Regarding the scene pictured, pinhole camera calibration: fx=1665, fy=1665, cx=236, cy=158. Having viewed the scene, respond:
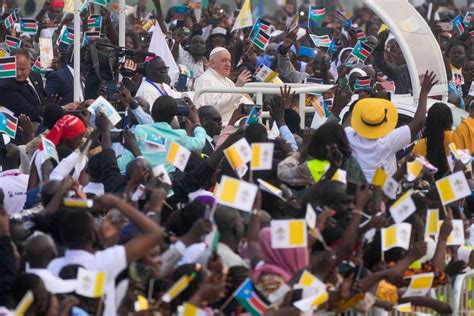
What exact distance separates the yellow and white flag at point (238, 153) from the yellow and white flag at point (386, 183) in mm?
868

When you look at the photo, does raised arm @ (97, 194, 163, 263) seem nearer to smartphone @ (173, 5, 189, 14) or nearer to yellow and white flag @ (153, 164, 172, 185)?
yellow and white flag @ (153, 164, 172, 185)

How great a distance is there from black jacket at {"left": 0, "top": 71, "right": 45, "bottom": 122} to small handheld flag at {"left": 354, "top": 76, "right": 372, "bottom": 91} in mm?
2953

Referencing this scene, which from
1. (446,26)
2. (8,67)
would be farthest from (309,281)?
(446,26)

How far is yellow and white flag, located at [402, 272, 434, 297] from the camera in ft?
31.9

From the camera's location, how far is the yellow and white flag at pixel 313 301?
8.67 m

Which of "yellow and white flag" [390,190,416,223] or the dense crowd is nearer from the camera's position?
the dense crowd

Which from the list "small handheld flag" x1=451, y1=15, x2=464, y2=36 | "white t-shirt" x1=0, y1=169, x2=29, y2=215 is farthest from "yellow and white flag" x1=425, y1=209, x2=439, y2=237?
"small handheld flag" x1=451, y1=15, x2=464, y2=36

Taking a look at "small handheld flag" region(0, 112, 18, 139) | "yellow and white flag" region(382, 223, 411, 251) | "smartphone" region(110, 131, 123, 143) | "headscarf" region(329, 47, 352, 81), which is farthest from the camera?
"headscarf" region(329, 47, 352, 81)

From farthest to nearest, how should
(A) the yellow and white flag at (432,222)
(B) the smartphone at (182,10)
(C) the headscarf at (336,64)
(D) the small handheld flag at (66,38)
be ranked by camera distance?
(B) the smartphone at (182,10)
(C) the headscarf at (336,64)
(D) the small handheld flag at (66,38)
(A) the yellow and white flag at (432,222)

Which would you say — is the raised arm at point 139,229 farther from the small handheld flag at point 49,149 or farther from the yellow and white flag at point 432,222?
the small handheld flag at point 49,149

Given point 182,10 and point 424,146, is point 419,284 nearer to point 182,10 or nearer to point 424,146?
point 424,146

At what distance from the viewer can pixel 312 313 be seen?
897 cm

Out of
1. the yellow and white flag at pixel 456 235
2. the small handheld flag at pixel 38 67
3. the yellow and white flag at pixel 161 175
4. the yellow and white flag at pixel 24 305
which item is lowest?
the small handheld flag at pixel 38 67

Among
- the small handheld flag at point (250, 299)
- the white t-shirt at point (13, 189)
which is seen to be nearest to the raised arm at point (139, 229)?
the small handheld flag at point (250, 299)
